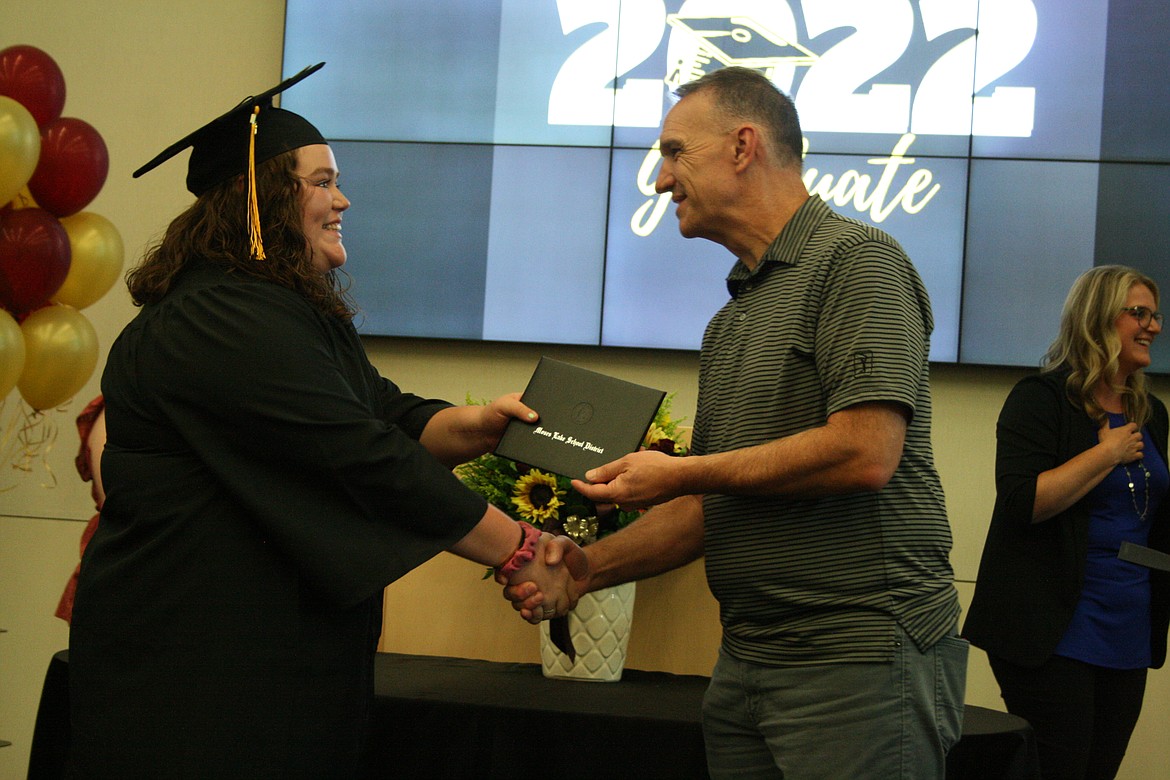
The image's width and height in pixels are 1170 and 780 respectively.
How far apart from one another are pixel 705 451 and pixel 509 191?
2.47 metres

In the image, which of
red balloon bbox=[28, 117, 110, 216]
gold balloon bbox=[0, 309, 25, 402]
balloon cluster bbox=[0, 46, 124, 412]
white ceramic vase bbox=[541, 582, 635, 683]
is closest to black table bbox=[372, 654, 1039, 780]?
white ceramic vase bbox=[541, 582, 635, 683]

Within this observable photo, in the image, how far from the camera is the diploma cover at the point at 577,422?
187 cm

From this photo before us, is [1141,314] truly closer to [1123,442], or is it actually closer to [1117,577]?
[1123,442]

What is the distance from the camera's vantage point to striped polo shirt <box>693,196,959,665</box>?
1.53 meters

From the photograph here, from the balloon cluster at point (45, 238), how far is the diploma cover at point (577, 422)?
201cm

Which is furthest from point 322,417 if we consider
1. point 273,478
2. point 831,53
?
point 831,53

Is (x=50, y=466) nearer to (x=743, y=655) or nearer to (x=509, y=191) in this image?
(x=509, y=191)

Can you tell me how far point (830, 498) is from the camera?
1.60 metres

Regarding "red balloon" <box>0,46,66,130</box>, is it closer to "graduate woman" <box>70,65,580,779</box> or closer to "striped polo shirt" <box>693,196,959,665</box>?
"graduate woman" <box>70,65,580,779</box>

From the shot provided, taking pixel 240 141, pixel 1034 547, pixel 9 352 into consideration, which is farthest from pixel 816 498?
pixel 9 352

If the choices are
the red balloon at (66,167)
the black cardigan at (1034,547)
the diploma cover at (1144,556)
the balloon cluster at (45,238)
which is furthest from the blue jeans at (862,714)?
the red balloon at (66,167)

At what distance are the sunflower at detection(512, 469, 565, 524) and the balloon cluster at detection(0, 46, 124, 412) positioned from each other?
5.94 feet

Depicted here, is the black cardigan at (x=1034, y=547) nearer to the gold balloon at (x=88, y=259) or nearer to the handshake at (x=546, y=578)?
the handshake at (x=546, y=578)

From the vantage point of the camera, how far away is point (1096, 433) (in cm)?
272
